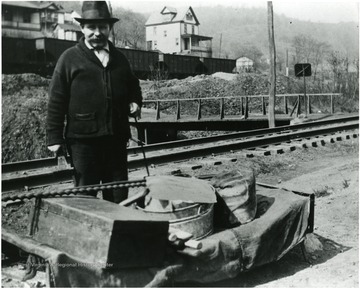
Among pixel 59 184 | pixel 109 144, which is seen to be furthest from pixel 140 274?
pixel 59 184

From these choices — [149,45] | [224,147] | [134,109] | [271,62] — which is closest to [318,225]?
[134,109]

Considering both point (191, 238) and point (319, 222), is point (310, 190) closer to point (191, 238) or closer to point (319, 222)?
point (319, 222)

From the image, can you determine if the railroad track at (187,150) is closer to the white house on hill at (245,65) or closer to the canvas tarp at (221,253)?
the canvas tarp at (221,253)

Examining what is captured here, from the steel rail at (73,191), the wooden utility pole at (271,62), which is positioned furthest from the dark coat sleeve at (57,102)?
the wooden utility pole at (271,62)

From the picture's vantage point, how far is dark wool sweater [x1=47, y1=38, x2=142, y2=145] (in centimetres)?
423

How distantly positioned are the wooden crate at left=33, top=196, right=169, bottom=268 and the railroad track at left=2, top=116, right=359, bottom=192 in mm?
1552

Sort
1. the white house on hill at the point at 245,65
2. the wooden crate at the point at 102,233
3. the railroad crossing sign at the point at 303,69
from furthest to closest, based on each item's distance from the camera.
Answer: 1. the white house on hill at the point at 245,65
2. the railroad crossing sign at the point at 303,69
3. the wooden crate at the point at 102,233

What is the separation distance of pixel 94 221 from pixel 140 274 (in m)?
0.51

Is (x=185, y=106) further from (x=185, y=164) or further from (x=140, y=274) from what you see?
(x=140, y=274)

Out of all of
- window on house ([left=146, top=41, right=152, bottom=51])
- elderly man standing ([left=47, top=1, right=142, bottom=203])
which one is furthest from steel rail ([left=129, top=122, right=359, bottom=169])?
window on house ([left=146, top=41, right=152, bottom=51])

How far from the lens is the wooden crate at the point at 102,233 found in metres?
3.33

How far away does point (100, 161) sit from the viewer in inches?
176

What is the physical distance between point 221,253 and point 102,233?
3.77 ft

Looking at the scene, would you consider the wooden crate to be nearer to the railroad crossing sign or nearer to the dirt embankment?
the dirt embankment
